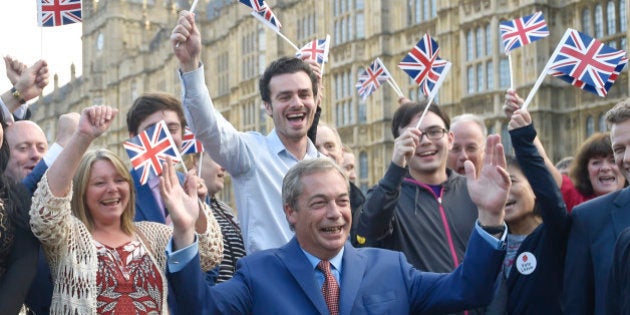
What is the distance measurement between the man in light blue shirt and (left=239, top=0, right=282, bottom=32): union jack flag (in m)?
2.30

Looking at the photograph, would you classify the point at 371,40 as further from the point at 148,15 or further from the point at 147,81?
the point at 148,15

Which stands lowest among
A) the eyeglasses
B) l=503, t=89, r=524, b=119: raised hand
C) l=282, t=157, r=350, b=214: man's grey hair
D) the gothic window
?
l=282, t=157, r=350, b=214: man's grey hair

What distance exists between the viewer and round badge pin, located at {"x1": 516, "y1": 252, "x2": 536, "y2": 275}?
3992 millimetres

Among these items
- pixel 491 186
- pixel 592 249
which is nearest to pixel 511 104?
pixel 592 249

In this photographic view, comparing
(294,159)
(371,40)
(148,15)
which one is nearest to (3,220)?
(294,159)

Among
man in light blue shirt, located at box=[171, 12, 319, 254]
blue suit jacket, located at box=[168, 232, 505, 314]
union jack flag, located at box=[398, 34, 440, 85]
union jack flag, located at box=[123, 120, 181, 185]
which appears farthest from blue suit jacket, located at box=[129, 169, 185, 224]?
union jack flag, located at box=[398, 34, 440, 85]

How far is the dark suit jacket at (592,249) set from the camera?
3.49 m

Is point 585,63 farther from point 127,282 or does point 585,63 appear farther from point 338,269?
point 127,282

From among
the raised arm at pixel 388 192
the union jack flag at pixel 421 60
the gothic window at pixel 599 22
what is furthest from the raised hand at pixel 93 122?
the gothic window at pixel 599 22

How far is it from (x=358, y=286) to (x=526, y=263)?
4.66 feet

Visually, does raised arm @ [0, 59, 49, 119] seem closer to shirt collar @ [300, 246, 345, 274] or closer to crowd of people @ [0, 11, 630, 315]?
crowd of people @ [0, 11, 630, 315]

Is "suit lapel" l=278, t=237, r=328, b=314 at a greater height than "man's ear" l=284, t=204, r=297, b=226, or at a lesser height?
lesser

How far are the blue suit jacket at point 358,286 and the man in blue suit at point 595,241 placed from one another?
864 mm

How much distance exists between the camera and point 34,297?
3.50m
